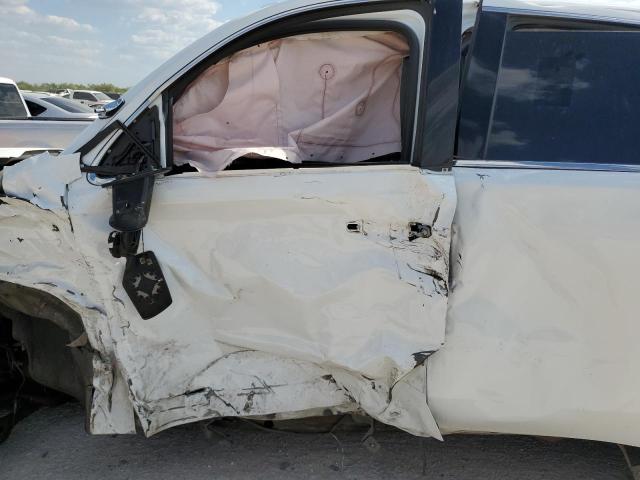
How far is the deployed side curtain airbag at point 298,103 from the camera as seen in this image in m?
2.39

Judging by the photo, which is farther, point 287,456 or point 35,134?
point 35,134

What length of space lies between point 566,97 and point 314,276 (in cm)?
125

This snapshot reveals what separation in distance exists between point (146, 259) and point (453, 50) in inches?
56.5

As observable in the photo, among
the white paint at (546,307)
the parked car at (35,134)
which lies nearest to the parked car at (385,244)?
the white paint at (546,307)

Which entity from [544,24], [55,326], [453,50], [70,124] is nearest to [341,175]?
[453,50]

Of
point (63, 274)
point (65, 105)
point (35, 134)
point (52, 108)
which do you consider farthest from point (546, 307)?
point (65, 105)

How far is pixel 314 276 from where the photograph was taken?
2.14 metres

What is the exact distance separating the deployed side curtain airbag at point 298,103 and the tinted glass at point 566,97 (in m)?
0.46

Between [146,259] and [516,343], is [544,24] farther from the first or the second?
[146,259]

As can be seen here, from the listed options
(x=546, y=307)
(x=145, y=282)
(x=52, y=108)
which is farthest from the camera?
(x=52, y=108)

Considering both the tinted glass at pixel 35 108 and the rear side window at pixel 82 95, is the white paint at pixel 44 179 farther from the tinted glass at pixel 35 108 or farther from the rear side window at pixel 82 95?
the rear side window at pixel 82 95

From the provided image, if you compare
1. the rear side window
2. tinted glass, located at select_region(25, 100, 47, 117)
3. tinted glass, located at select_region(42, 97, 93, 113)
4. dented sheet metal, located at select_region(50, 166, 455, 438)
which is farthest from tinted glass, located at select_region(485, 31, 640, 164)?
the rear side window

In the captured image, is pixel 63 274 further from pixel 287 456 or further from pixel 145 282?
pixel 287 456

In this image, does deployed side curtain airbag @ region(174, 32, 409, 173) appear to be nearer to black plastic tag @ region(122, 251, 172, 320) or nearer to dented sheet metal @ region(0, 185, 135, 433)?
black plastic tag @ region(122, 251, 172, 320)
